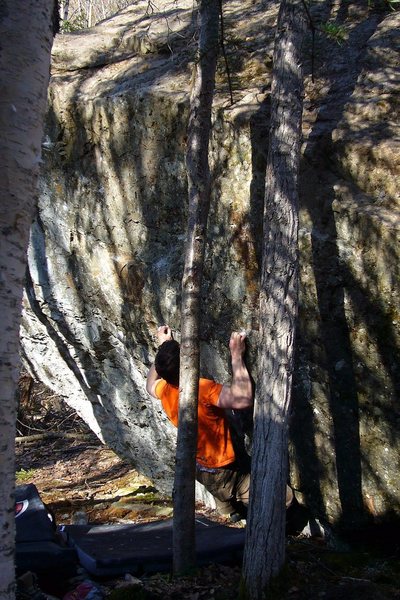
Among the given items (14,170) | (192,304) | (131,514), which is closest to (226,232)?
(192,304)

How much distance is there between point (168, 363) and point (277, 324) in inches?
56.4

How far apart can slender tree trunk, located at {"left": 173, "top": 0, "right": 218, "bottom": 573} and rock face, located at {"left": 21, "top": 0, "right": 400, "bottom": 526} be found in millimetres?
393

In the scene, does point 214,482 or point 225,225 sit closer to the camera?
point 225,225

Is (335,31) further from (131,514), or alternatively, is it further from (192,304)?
(131,514)

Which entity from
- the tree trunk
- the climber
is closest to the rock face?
the climber

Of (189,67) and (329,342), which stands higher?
(189,67)

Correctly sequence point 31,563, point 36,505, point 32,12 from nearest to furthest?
1. point 32,12
2. point 31,563
3. point 36,505

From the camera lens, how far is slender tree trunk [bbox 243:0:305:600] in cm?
452

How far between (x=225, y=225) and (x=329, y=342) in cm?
129

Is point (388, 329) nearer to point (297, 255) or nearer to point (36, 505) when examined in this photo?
point (297, 255)

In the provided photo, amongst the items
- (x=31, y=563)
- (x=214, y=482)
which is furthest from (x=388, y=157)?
(x=31, y=563)

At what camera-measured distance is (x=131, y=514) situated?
814 centimetres

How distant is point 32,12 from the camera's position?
2770 mm

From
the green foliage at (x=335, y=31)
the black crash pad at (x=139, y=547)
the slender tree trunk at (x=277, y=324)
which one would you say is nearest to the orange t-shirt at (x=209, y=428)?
the black crash pad at (x=139, y=547)
